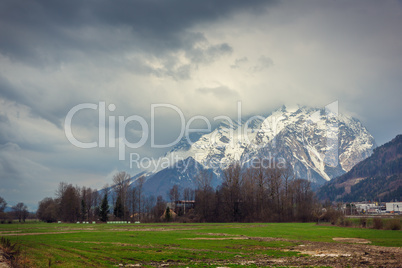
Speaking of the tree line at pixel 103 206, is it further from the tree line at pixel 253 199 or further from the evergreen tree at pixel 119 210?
the tree line at pixel 253 199

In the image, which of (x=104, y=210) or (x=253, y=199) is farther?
(x=104, y=210)

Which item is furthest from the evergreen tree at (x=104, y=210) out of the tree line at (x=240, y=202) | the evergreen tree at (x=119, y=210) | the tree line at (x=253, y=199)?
the tree line at (x=253, y=199)

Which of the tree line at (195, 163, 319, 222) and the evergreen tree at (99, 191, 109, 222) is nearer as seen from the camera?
the tree line at (195, 163, 319, 222)

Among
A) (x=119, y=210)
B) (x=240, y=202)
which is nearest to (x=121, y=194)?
(x=119, y=210)

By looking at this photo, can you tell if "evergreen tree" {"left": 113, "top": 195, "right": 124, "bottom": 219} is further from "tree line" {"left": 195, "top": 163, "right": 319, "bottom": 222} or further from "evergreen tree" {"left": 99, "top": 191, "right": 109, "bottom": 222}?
"tree line" {"left": 195, "top": 163, "right": 319, "bottom": 222}

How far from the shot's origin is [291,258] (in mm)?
27172

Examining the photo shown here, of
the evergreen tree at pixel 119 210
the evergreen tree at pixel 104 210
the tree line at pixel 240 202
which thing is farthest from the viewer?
the evergreen tree at pixel 119 210

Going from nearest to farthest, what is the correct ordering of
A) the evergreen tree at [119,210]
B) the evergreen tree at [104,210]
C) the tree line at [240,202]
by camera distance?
the tree line at [240,202] < the evergreen tree at [104,210] < the evergreen tree at [119,210]

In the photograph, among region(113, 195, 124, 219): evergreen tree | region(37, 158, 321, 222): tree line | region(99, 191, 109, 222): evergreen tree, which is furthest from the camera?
region(113, 195, 124, 219): evergreen tree

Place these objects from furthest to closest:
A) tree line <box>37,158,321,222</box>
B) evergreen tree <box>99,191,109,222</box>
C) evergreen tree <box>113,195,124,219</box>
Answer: evergreen tree <box>113,195,124,219</box> < evergreen tree <box>99,191,109,222</box> < tree line <box>37,158,321,222</box>

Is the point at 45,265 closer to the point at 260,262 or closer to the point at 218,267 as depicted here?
the point at 218,267

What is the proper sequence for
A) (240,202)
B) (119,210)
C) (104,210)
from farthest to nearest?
(119,210) < (104,210) < (240,202)

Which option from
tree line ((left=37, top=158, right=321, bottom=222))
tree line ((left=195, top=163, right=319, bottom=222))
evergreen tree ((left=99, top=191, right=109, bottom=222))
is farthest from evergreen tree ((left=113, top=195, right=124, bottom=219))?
tree line ((left=195, top=163, right=319, bottom=222))

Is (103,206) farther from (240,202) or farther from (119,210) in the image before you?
(240,202)
